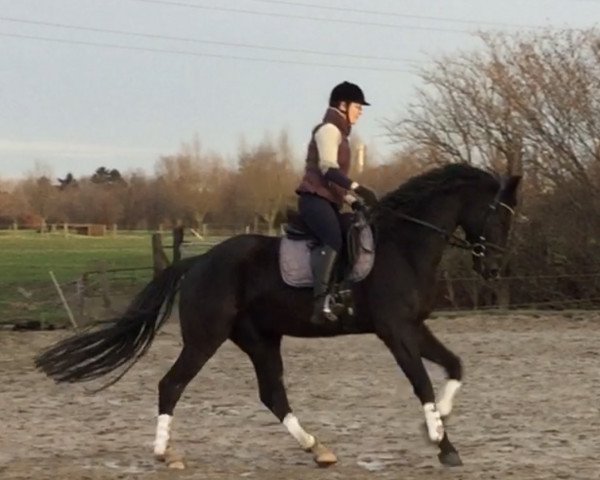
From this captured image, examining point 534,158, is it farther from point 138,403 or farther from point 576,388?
point 138,403

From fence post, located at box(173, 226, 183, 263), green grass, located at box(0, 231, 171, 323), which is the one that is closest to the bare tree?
green grass, located at box(0, 231, 171, 323)

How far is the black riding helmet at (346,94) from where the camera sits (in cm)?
679

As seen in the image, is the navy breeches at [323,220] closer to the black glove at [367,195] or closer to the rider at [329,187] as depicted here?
the rider at [329,187]

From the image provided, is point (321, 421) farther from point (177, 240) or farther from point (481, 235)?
point (177, 240)

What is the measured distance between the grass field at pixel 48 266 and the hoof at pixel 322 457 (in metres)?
11.8

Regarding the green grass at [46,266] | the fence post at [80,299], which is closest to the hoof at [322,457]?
the fence post at [80,299]

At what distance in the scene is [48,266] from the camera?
4091cm

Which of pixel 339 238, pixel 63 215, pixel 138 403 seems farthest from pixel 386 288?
pixel 63 215

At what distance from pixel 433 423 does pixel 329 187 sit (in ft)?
5.36

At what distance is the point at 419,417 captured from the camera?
8438 mm

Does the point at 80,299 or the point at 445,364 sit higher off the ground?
the point at 445,364

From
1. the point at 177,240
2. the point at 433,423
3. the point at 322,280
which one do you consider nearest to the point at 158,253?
the point at 177,240

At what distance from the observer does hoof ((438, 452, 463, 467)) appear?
20.6ft

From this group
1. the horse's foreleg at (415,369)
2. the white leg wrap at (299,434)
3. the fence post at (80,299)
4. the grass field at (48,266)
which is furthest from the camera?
the grass field at (48,266)
